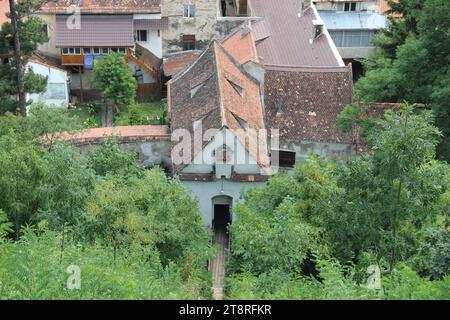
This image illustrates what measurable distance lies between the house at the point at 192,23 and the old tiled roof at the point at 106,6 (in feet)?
3.42

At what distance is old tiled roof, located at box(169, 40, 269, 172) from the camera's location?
3269 cm

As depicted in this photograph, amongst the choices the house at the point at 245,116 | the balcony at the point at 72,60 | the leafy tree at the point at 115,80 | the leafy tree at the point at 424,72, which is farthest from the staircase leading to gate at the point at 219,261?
the balcony at the point at 72,60

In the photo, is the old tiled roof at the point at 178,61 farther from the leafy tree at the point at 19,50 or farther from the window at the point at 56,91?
the leafy tree at the point at 19,50

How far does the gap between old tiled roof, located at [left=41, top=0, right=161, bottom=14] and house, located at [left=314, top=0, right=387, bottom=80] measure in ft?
37.9

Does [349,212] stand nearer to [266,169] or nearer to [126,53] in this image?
[266,169]

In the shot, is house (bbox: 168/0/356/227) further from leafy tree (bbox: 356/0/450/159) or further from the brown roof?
leafy tree (bbox: 356/0/450/159)

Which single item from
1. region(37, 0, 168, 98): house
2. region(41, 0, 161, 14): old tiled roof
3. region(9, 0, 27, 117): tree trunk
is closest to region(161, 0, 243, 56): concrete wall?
region(37, 0, 168, 98): house

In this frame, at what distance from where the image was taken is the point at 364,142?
35875mm

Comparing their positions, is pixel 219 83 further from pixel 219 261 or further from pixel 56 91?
pixel 56 91

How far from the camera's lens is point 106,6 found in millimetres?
46531

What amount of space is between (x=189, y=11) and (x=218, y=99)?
16002mm

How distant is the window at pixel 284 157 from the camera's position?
120ft

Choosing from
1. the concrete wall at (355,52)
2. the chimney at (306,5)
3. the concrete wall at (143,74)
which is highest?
the chimney at (306,5)
